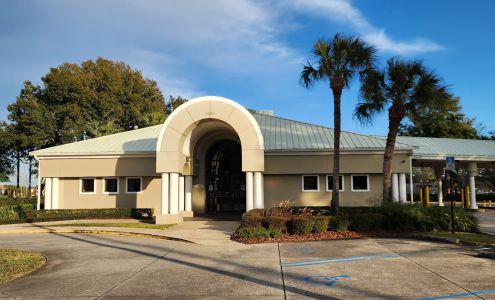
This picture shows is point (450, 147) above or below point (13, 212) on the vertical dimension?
above

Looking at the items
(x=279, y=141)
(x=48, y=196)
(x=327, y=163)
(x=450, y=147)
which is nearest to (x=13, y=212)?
(x=48, y=196)

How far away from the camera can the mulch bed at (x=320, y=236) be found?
563 inches

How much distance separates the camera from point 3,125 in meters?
47.9

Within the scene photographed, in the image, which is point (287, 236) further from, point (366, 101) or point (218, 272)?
point (366, 101)

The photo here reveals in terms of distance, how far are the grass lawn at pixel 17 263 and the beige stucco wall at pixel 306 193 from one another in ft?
46.3

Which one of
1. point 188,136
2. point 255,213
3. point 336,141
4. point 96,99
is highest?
point 96,99

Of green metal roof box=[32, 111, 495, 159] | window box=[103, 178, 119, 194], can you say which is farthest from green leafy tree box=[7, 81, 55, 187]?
window box=[103, 178, 119, 194]

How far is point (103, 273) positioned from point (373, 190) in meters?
17.7

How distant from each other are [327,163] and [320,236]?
8.67 metres

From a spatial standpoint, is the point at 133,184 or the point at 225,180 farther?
the point at 225,180

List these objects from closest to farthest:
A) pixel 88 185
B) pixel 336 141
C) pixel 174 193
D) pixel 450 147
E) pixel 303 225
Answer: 1. pixel 303 225
2. pixel 336 141
3. pixel 174 193
4. pixel 88 185
5. pixel 450 147

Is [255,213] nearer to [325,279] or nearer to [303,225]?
[303,225]

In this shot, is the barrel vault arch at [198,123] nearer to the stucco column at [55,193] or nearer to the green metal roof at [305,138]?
the green metal roof at [305,138]

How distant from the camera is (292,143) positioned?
78.0 feet
